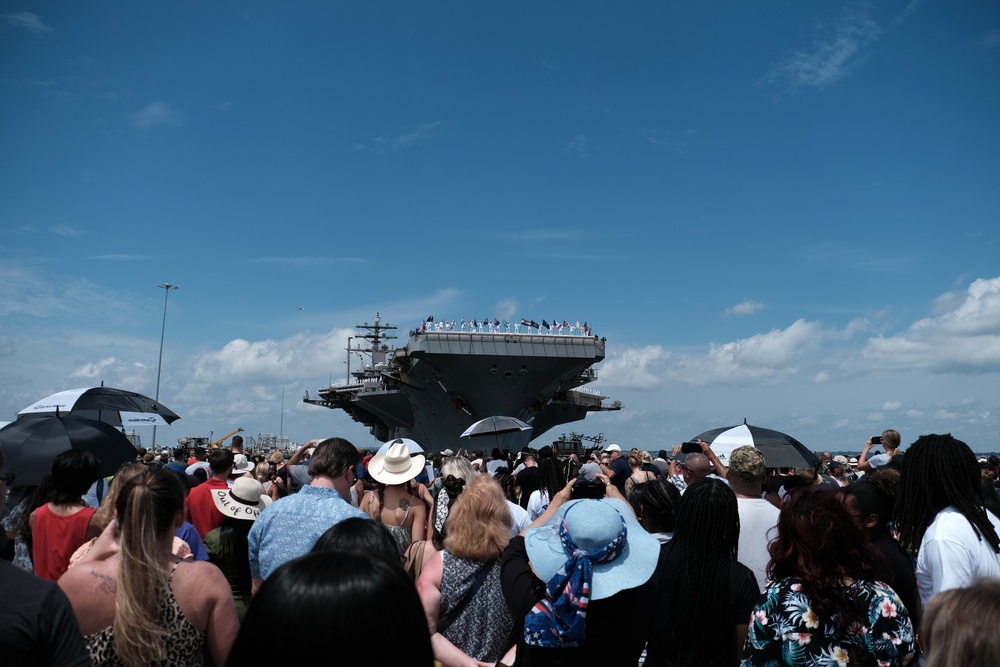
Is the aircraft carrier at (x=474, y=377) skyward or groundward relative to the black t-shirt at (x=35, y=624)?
skyward

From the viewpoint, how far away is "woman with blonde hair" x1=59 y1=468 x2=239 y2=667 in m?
2.42

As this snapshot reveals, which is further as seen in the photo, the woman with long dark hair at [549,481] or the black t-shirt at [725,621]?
the woman with long dark hair at [549,481]

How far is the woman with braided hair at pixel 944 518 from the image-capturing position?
3.11m

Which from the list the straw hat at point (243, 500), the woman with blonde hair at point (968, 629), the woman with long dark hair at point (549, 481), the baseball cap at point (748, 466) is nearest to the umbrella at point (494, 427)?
the woman with long dark hair at point (549, 481)

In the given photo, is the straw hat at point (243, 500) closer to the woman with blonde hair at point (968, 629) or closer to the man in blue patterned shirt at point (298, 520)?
the man in blue patterned shirt at point (298, 520)

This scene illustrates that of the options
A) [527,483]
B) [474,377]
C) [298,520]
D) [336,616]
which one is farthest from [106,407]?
[474,377]

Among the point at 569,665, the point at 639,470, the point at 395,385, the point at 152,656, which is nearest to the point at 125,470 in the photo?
the point at 152,656

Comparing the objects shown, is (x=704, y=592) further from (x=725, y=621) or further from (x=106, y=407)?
(x=106, y=407)

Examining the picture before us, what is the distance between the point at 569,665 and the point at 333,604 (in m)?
Result: 1.49

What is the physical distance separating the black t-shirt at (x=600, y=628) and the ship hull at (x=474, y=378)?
2284 centimetres

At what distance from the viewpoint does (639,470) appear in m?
8.95

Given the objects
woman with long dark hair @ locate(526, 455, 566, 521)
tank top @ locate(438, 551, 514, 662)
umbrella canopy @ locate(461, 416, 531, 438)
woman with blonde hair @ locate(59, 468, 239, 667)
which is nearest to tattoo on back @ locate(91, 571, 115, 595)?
→ woman with blonde hair @ locate(59, 468, 239, 667)

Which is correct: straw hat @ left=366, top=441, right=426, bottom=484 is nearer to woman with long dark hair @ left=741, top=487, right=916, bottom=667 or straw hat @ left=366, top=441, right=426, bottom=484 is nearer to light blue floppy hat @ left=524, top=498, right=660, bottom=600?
light blue floppy hat @ left=524, top=498, right=660, bottom=600

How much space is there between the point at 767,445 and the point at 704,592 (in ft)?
14.3
